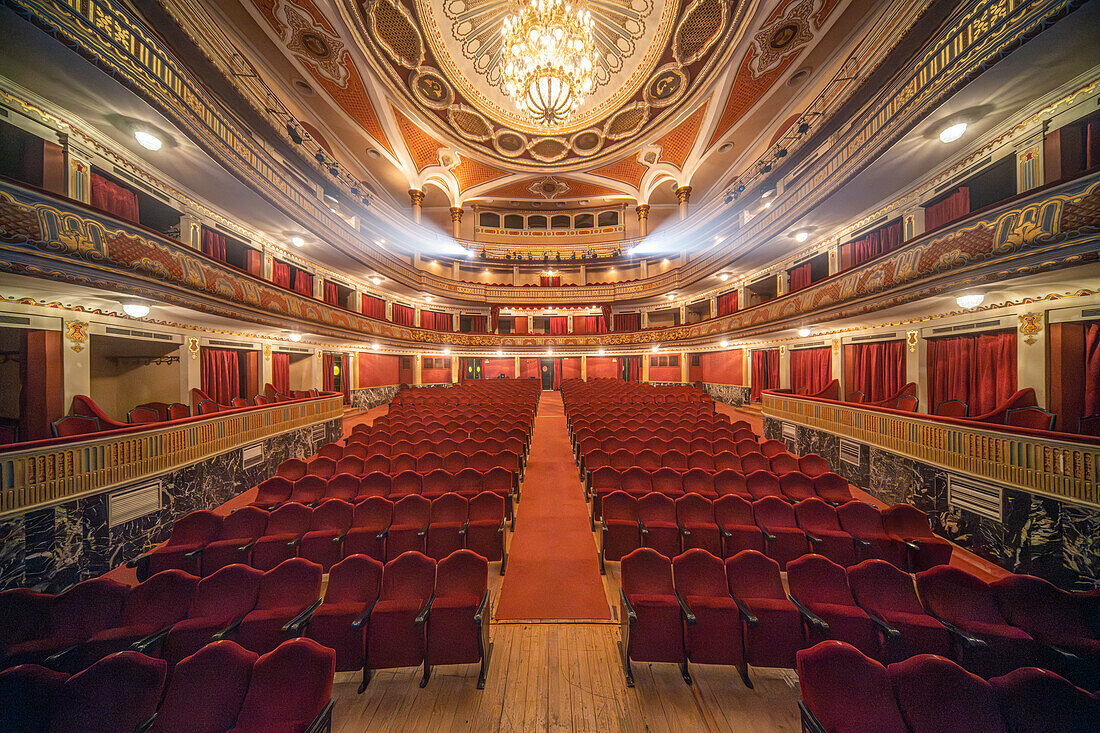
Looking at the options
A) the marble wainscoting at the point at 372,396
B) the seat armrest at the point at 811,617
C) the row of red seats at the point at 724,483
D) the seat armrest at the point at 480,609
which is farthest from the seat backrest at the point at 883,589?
the marble wainscoting at the point at 372,396

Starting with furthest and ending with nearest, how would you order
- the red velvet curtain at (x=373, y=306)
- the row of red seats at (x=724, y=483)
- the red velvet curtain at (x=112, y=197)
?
the red velvet curtain at (x=373, y=306) < the red velvet curtain at (x=112, y=197) < the row of red seats at (x=724, y=483)

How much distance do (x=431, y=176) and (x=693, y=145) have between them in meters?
13.8

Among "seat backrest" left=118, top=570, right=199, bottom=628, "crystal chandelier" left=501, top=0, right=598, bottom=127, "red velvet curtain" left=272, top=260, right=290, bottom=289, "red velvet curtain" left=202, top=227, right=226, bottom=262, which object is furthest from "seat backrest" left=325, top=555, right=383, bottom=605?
"crystal chandelier" left=501, top=0, right=598, bottom=127

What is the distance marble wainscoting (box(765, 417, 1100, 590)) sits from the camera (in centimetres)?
343

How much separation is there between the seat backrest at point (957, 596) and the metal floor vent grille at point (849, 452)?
4.62 meters

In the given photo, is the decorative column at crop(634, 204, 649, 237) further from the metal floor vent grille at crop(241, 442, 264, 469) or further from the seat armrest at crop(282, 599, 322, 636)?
the seat armrest at crop(282, 599, 322, 636)

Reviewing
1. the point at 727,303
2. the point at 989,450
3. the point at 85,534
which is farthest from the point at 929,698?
the point at 727,303

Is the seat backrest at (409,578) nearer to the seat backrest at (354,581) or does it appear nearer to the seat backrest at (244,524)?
the seat backrest at (354,581)

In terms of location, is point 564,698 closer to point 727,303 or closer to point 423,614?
point 423,614

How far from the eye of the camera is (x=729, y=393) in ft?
50.7

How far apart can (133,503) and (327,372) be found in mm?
9708

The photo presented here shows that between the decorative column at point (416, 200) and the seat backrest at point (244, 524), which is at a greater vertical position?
the decorative column at point (416, 200)

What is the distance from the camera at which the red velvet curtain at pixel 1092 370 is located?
16.6 ft

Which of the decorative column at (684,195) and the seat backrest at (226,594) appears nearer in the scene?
the seat backrest at (226,594)
